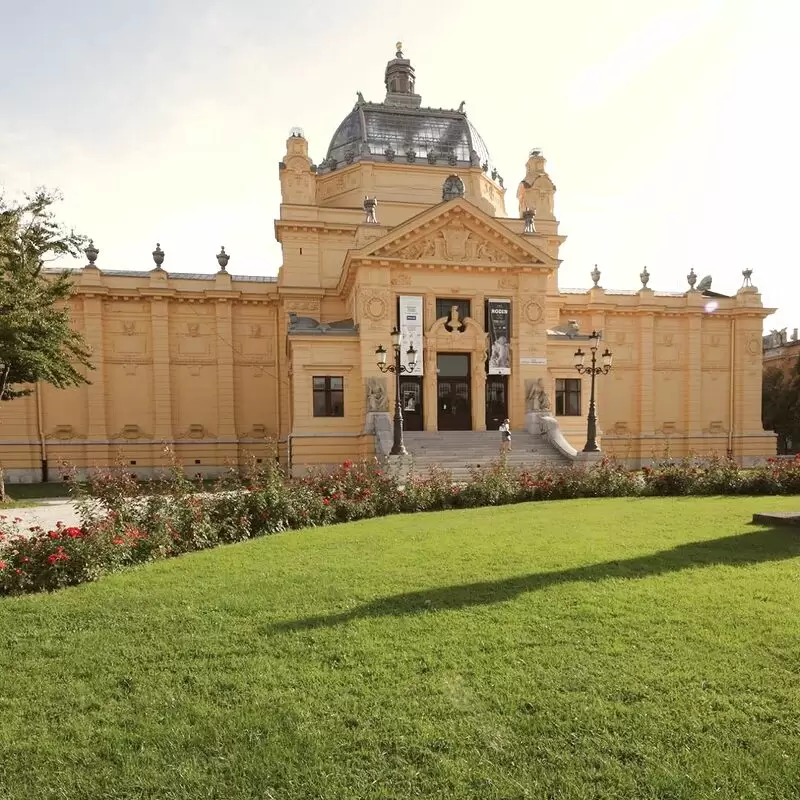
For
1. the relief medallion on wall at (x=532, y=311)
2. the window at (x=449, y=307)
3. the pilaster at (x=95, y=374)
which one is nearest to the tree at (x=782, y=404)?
the relief medallion on wall at (x=532, y=311)

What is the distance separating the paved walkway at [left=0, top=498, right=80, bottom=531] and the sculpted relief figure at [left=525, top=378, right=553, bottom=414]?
62.8 ft

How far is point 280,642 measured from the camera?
4.86m

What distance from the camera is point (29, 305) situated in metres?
15.9

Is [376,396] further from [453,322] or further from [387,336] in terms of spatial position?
[453,322]

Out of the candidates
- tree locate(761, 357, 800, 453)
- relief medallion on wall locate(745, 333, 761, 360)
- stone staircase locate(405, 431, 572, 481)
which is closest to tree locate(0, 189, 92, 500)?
stone staircase locate(405, 431, 572, 481)

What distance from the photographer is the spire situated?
34.7 meters

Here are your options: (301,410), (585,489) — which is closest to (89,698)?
(585,489)

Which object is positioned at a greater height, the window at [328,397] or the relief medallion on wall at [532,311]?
the relief medallion on wall at [532,311]

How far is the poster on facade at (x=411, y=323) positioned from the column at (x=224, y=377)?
422 inches

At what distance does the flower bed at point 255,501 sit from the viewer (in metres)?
7.10

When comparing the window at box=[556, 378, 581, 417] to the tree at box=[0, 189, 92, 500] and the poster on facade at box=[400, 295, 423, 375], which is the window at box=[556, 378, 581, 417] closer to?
the poster on facade at box=[400, 295, 423, 375]

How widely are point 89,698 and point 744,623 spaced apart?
19.6 ft

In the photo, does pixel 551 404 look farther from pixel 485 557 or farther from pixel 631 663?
pixel 631 663

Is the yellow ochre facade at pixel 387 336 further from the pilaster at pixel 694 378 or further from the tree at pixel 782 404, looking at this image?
the tree at pixel 782 404
